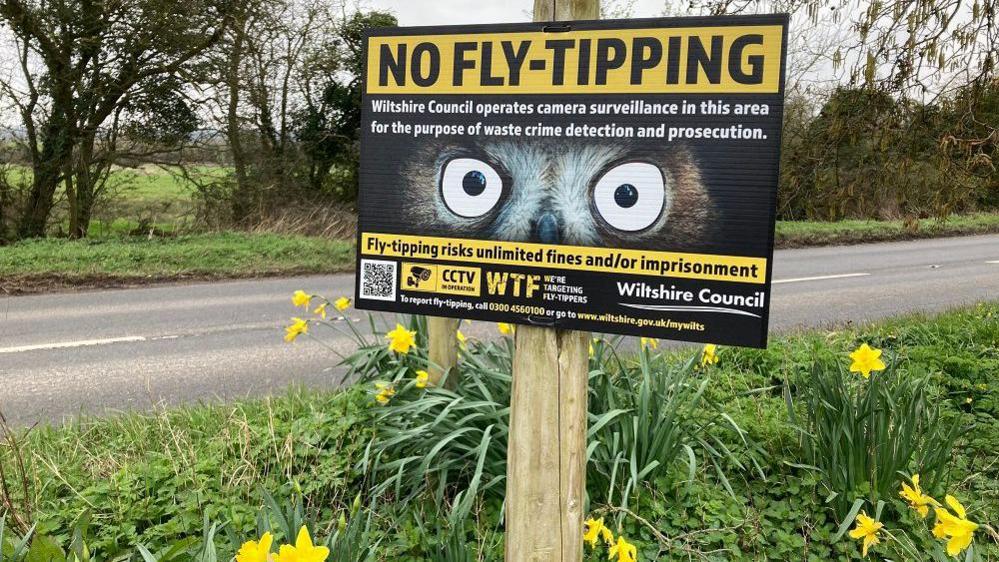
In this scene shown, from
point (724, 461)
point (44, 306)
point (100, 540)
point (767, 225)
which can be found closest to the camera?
point (767, 225)

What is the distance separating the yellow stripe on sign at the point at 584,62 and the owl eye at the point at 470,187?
205mm

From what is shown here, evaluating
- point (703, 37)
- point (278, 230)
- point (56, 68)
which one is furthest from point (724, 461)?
point (56, 68)

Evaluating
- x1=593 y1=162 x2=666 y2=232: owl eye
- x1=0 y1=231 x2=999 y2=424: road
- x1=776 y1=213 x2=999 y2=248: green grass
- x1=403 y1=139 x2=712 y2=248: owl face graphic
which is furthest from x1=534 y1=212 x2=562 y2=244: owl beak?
x1=776 y1=213 x2=999 y2=248: green grass

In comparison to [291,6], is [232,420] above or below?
below

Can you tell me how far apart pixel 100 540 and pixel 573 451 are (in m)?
1.76

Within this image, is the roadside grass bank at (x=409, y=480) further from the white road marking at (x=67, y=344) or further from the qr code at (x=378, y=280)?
the white road marking at (x=67, y=344)

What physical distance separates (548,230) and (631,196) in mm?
232

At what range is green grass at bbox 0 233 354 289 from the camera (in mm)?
10344

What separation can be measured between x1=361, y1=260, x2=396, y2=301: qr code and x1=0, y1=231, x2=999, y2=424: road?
7.47ft

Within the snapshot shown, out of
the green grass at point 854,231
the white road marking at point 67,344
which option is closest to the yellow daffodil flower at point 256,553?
the white road marking at point 67,344

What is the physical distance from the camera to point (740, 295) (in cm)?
196

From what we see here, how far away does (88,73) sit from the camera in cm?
1283

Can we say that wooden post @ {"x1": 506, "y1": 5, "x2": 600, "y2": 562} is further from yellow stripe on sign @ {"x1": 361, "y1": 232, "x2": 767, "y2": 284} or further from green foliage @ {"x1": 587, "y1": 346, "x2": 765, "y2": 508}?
green foliage @ {"x1": 587, "y1": 346, "x2": 765, "y2": 508}

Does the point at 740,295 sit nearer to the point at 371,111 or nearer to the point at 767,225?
the point at 767,225
